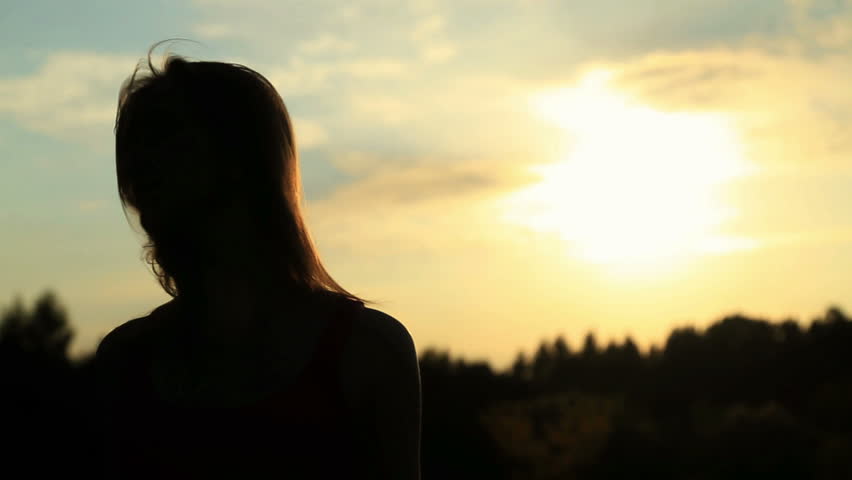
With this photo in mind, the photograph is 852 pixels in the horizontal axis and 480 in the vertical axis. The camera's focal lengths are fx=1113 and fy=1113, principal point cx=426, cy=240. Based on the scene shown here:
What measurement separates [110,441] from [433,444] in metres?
48.0

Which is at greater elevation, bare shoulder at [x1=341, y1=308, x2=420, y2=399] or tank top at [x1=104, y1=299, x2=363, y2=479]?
bare shoulder at [x1=341, y1=308, x2=420, y2=399]

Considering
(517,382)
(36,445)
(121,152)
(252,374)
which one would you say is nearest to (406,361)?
(252,374)

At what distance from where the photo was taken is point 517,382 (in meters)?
58.3

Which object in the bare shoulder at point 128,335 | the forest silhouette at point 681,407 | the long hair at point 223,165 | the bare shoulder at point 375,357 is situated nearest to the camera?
the bare shoulder at point 375,357

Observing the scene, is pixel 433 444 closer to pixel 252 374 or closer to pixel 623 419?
pixel 623 419

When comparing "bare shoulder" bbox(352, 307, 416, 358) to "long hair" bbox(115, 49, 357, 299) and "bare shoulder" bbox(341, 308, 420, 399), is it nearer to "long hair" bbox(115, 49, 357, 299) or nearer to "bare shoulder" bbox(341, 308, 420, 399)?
"bare shoulder" bbox(341, 308, 420, 399)

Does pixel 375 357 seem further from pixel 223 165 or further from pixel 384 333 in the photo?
pixel 223 165

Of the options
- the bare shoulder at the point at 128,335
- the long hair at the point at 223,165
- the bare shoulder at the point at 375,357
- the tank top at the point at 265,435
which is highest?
the long hair at the point at 223,165

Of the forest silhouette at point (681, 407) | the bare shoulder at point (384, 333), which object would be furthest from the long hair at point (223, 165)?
the forest silhouette at point (681, 407)

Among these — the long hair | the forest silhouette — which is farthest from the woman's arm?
the forest silhouette

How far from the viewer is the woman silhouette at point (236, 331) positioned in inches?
93.0

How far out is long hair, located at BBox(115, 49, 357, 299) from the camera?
2500 mm

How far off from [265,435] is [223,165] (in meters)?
0.61

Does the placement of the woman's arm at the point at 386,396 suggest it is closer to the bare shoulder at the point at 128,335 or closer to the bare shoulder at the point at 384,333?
the bare shoulder at the point at 384,333
